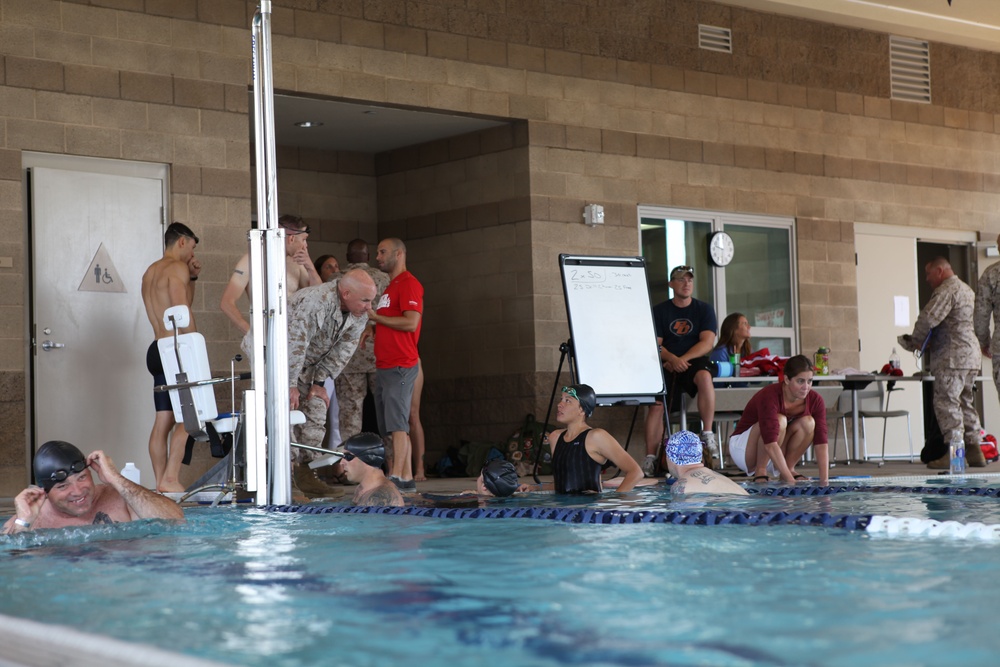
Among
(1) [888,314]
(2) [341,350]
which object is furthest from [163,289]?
(1) [888,314]

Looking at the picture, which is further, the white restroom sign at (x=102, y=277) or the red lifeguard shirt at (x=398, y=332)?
the white restroom sign at (x=102, y=277)

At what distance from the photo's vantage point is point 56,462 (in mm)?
5523

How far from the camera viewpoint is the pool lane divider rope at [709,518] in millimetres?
5180

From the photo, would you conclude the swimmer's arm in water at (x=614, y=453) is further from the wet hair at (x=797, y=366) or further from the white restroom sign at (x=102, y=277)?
the white restroom sign at (x=102, y=277)

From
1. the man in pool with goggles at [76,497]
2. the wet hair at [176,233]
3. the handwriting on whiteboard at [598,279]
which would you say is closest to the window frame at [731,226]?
the handwriting on whiteboard at [598,279]

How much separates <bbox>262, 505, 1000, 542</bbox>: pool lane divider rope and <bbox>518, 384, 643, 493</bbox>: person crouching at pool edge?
1.21 m

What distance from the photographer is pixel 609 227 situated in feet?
41.0

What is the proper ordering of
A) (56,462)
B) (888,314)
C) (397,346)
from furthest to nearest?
(888,314) < (397,346) < (56,462)

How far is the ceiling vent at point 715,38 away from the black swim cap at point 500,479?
672 cm

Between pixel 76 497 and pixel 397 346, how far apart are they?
158 inches

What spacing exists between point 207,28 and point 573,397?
4.50 meters

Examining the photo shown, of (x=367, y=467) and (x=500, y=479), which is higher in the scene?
(x=367, y=467)

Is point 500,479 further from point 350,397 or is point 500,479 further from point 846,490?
point 350,397

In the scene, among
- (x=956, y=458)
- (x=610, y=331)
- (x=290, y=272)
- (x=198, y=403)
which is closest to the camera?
(x=198, y=403)
